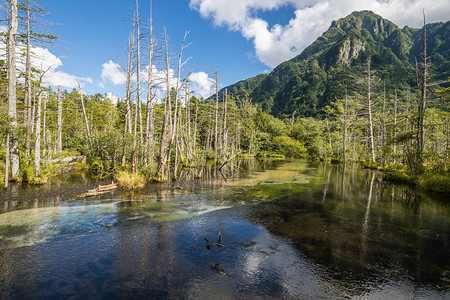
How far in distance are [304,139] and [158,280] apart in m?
62.4

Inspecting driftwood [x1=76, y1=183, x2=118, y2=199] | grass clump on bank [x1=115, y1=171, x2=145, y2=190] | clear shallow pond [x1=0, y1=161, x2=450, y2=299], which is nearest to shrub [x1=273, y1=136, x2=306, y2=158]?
clear shallow pond [x1=0, y1=161, x2=450, y2=299]

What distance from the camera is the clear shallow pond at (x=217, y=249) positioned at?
16.2 ft

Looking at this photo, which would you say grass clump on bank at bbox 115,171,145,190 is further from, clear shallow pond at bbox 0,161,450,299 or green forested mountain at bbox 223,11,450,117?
green forested mountain at bbox 223,11,450,117

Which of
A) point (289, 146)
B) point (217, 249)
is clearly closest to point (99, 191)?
point (217, 249)

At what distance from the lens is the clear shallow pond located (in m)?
4.93

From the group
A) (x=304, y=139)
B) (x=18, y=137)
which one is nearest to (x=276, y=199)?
(x=18, y=137)

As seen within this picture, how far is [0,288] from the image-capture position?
15.4ft

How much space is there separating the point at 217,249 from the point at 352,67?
133 meters

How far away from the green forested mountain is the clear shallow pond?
247ft

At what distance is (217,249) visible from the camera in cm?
682

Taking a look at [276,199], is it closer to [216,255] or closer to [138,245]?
[216,255]

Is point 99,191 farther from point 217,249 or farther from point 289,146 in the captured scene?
point 289,146

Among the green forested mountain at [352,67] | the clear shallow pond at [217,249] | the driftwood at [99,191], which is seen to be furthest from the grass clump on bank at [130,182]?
the green forested mountain at [352,67]

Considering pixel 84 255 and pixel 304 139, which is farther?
pixel 304 139
